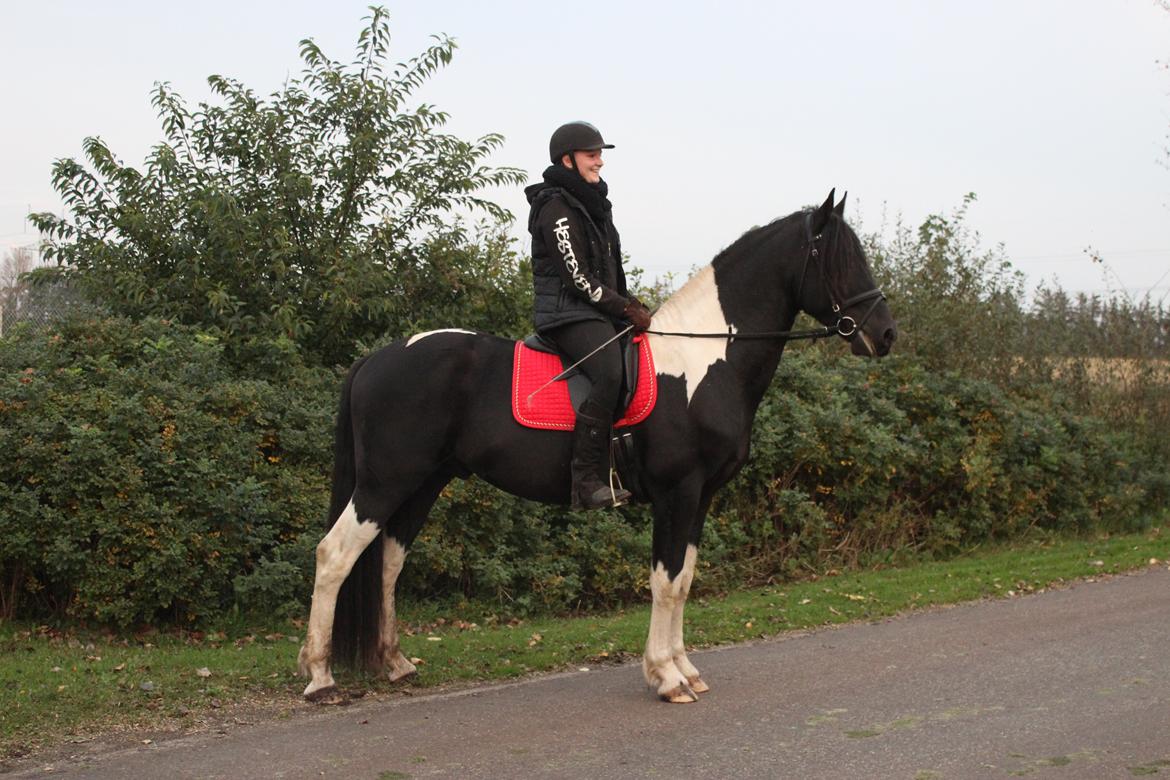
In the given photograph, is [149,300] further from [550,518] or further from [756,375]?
[756,375]

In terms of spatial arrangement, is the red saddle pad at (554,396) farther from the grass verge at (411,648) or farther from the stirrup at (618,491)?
the grass verge at (411,648)

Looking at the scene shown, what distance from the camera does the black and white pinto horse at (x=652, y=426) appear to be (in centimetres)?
673

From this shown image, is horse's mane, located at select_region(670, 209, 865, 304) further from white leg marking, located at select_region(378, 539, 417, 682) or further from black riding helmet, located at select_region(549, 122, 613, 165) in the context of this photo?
white leg marking, located at select_region(378, 539, 417, 682)

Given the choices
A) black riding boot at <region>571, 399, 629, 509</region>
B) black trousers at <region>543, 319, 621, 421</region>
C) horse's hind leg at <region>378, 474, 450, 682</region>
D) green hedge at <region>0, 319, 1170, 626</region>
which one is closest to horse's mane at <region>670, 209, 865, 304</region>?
black trousers at <region>543, 319, 621, 421</region>

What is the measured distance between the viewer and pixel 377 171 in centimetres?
1178

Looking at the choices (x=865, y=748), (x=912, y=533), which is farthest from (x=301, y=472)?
(x=912, y=533)

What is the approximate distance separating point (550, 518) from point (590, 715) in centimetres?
437

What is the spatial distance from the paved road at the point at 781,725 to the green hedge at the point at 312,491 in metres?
2.53

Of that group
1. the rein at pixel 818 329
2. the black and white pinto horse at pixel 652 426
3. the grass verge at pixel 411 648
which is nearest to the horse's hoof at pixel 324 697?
the black and white pinto horse at pixel 652 426

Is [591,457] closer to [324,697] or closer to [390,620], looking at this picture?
[390,620]

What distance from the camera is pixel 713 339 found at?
6.93 meters

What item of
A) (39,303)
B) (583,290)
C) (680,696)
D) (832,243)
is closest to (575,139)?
(583,290)

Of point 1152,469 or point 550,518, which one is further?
point 1152,469

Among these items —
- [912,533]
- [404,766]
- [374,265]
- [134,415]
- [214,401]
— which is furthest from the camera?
[912,533]
